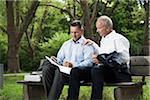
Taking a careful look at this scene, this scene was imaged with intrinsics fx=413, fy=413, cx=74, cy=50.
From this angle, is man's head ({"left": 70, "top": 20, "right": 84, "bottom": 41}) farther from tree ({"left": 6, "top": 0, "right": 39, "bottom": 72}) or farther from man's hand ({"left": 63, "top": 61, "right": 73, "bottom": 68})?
tree ({"left": 6, "top": 0, "right": 39, "bottom": 72})

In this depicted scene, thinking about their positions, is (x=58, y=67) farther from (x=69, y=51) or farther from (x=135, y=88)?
(x=135, y=88)

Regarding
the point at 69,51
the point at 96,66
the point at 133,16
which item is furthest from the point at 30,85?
the point at 133,16

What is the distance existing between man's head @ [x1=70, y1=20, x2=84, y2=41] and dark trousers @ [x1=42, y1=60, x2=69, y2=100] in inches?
21.0

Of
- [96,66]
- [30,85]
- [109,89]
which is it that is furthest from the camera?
[109,89]

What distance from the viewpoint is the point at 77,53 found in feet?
18.6

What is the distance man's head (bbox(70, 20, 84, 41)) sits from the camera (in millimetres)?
5652

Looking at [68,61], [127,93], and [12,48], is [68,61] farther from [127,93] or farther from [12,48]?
[12,48]

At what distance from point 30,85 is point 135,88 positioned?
5.13ft

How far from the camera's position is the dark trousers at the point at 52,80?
17.6ft

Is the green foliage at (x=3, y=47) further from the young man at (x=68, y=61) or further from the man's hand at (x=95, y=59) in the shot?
the man's hand at (x=95, y=59)

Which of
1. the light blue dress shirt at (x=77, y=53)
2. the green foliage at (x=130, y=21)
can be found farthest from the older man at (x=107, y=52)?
the green foliage at (x=130, y=21)

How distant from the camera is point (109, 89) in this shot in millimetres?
7234

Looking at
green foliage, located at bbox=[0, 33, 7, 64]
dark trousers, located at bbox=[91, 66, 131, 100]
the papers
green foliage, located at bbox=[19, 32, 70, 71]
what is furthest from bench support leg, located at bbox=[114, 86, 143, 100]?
green foliage, located at bbox=[19, 32, 70, 71]

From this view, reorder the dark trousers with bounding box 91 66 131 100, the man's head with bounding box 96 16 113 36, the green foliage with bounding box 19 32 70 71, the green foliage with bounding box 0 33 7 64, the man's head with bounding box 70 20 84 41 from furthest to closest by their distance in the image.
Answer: the green foliage with bounding box 19 32 70 71, the green foliage with bounding box 0 33 7 64, the man's head with bounding box 70 20 84 41, the man's head with bounding box 96 16 113 36, the dark trousers with bounding box 91 66 131 100
